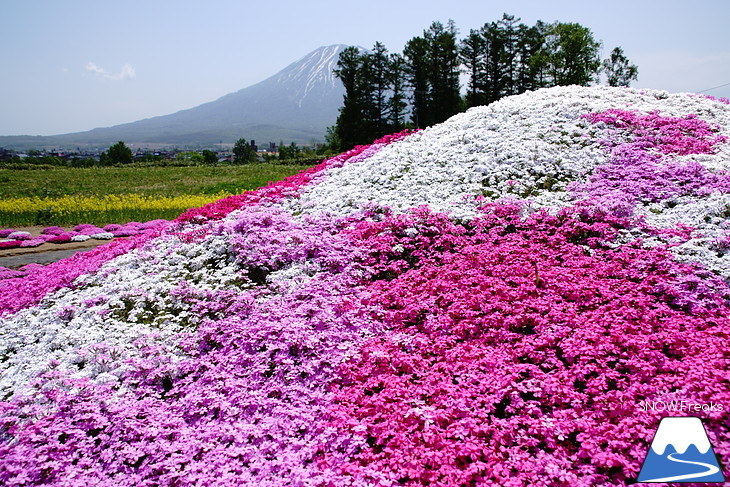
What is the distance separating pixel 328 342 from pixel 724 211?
23.6 ft

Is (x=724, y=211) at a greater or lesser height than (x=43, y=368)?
greater

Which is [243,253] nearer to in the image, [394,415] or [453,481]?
[394,415]

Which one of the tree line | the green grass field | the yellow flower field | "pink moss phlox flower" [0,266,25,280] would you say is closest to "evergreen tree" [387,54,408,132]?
the tree line

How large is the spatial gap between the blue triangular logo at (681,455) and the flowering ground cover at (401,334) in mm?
94

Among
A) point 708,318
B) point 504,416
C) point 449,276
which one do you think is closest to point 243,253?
point 449,276

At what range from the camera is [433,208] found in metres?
9.36

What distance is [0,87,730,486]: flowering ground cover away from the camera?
13.9 feet

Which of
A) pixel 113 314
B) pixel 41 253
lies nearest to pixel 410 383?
pixel 113 314

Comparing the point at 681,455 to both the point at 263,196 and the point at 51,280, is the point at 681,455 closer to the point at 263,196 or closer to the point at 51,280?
the point at 51,280

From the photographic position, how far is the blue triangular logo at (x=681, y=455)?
3.44 m

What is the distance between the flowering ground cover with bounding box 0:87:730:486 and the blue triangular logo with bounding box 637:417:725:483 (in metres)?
0.09

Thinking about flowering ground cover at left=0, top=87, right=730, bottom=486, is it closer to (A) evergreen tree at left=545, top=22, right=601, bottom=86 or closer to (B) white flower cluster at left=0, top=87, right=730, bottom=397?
(B) white flower cluster at left=0, top=87, right=730, bottom=397

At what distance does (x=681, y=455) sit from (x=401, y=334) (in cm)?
321

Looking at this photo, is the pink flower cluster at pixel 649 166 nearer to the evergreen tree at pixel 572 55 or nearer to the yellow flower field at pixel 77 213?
the yellow flower field at pixel 77 213
